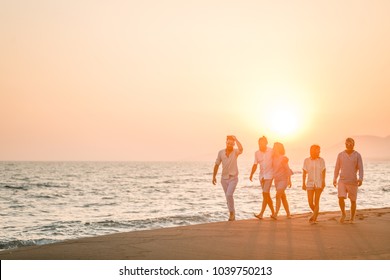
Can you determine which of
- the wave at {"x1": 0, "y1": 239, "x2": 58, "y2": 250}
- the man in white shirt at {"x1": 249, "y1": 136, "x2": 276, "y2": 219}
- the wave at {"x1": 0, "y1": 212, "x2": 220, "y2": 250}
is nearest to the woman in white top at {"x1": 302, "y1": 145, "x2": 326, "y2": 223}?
the man in white shirt at {"x1": 249, "y1": 136, "x2": 276, "y2": 219}

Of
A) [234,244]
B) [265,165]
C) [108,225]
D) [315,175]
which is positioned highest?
[265,165]

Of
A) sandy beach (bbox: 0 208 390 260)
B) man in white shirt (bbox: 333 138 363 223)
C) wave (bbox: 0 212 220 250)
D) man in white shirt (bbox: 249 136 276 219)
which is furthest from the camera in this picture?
wave (bbox: 0 212 220 250)

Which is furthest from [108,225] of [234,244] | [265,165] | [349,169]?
[234,244]

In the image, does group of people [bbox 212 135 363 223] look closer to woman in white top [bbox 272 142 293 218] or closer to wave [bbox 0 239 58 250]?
Result: woman in white top [bbox 272 142 293 218]

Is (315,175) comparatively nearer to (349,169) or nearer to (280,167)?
(349,169)

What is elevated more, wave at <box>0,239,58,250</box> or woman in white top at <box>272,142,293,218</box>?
woman in white top at <box>272,142,293,218</box>

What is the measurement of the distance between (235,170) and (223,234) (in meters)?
3.54

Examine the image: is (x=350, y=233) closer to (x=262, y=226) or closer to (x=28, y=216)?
(x=262, y=226)

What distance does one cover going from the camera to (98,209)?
29.8m

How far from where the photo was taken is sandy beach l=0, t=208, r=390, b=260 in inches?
345

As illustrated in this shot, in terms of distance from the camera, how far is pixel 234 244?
1000 cm

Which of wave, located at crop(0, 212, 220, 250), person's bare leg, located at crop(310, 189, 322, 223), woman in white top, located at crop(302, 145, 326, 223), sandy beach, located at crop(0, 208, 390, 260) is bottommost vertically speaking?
wave, located at crop(0, 212, 220, 250)

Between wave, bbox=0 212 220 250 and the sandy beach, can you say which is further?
wave, bbox=0 212 220 250
